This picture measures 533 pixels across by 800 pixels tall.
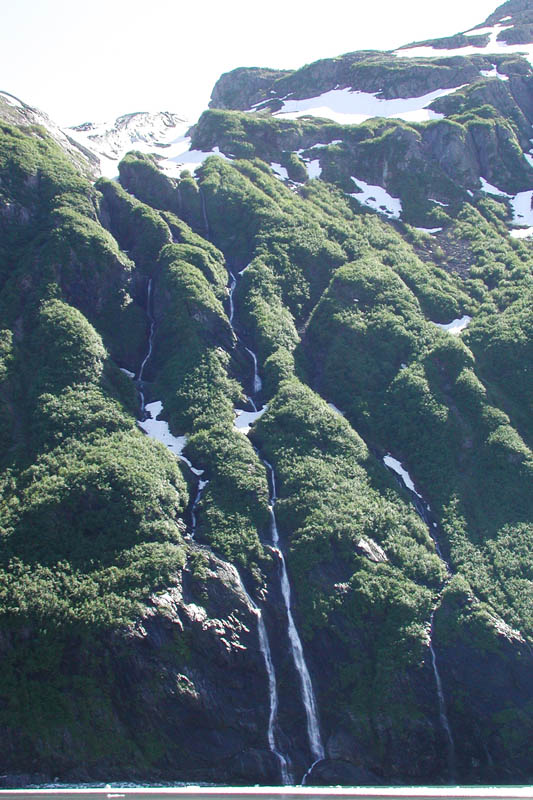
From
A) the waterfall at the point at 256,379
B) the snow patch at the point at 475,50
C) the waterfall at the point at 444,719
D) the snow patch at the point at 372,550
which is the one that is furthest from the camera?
the snow patch at the point at 475,50

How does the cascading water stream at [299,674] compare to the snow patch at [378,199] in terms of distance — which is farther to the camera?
the snow patch at [378,199]

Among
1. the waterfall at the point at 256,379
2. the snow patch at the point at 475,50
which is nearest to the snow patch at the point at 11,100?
the waterfall at the point at 256,379

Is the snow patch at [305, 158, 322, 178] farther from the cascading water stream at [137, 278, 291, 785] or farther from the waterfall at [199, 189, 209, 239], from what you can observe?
the cascading water stream at [137, 278, 291, 785]

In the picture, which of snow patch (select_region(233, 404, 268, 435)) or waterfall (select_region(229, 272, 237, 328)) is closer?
snow patch (select_region(233, 404, 268, 435))

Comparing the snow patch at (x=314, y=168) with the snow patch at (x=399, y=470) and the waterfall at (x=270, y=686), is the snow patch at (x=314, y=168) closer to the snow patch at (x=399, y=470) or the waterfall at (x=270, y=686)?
the snow patch at (x=399, y=470)

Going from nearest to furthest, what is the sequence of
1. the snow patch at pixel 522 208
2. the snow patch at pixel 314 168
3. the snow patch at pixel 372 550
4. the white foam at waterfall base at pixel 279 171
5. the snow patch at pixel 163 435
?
the snow patch at pixel 372 550 → the snow patch at pixel 163 435 → the snow patch at pixel 522 208 → the white foam at waterfall base at pixel 279 171 → the snow patch at pixel 314 168

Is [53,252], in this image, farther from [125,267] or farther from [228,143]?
[228,143]

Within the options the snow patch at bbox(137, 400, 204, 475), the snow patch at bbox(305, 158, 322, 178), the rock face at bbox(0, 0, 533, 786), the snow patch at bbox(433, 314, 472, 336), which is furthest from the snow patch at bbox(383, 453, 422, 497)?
the snow patch at bbox(305, 158, 322, 178)

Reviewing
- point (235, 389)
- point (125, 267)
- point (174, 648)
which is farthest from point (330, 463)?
point (125, 267)
